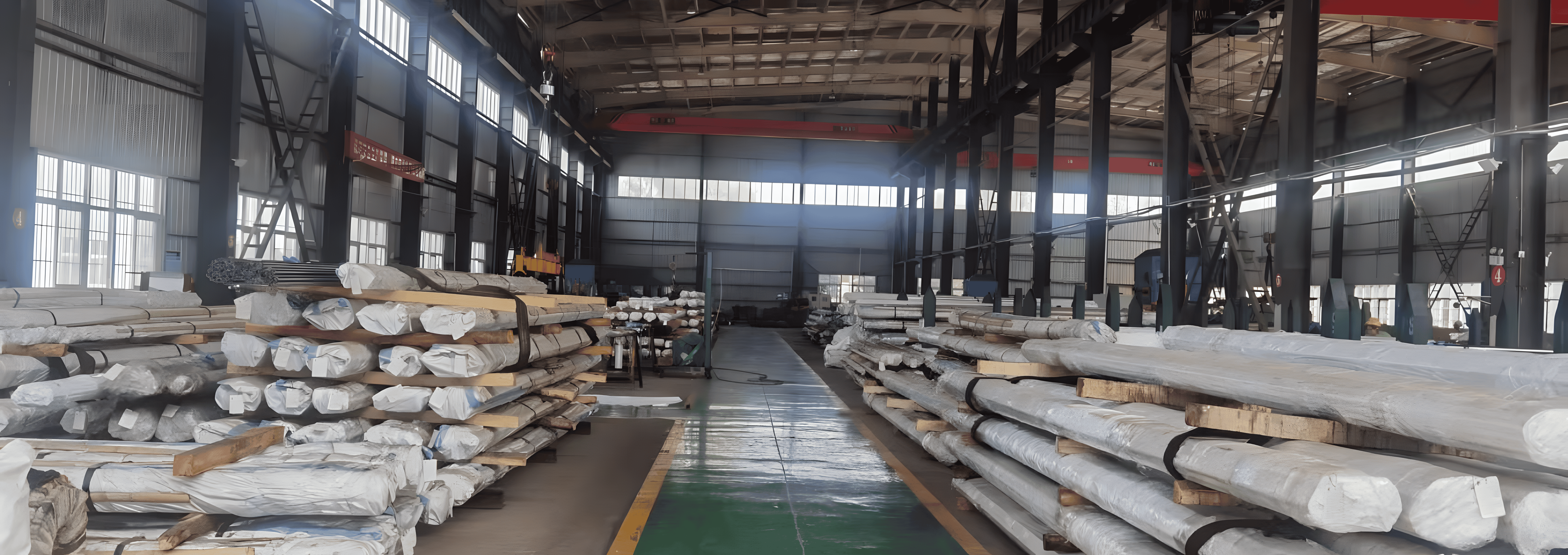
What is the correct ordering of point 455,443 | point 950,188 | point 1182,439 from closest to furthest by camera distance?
point 1182,439
point 455,443
point 950,188

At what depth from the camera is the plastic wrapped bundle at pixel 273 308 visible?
538 centimetres

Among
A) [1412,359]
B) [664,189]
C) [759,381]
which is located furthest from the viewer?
[664,189]

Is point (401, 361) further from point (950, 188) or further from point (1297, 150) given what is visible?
point (950, 188)

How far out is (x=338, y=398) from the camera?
5215 mm

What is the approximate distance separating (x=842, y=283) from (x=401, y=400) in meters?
31.6

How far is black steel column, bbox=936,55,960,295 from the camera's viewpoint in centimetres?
2197

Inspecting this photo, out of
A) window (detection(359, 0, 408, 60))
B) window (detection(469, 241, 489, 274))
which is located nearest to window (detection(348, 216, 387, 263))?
window (detection(359, 0, 408, 60))

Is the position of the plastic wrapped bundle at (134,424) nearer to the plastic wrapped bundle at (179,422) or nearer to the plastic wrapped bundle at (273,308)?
the plastic wrapped bundle at (179,422)

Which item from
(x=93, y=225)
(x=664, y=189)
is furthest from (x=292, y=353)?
(x=664, y=189)

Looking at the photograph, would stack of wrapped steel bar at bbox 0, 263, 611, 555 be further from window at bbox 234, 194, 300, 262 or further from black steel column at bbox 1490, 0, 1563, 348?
window at bbox 234, 194, 300, 262

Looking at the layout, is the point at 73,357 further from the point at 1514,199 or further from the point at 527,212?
the point at 527,212

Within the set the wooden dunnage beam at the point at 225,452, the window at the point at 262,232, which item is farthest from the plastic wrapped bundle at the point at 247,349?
the window at the point at 262,232

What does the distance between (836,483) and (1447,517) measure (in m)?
5.01

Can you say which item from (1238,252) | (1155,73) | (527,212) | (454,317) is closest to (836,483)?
(454,317)
